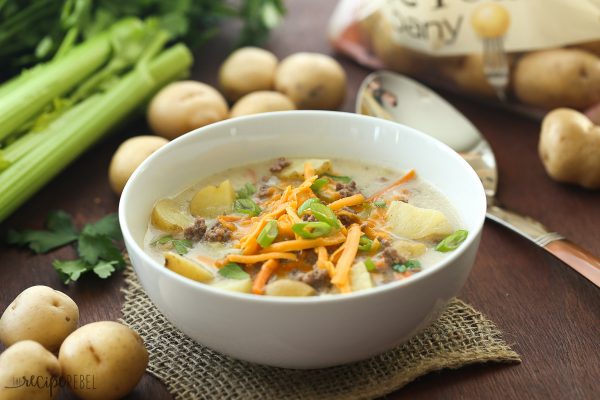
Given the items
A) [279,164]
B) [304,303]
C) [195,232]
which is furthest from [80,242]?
[304,303]

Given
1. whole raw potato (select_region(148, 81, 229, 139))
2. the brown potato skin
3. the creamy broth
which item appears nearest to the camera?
the creamy broth

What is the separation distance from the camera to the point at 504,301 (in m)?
2.16

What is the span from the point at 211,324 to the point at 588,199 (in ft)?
5.00

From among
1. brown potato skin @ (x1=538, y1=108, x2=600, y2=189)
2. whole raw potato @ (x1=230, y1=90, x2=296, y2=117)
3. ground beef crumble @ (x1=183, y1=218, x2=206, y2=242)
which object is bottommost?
brown potato skin @ (x1=538, y1=108, x2=600, y2=189)

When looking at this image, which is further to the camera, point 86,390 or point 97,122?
point 97,122

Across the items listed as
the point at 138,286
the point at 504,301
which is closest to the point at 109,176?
the point at 138,286

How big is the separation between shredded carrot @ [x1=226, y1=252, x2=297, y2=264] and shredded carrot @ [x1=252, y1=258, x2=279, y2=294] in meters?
0.01

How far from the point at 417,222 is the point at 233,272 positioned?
1.66 feet

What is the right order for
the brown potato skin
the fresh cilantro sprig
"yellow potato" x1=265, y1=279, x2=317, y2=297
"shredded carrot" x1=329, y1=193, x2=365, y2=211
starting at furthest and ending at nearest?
the brown potato skin → the fresh cilantro sprig → "shredded carrot" x1=329, y1=193, x2=365, y2=211 → "yellow potato" x1=265, y1=279, x2=317, y2=297

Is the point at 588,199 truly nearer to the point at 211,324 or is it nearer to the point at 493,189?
the point at 493,189

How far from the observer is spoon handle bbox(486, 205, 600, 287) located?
2.12 m

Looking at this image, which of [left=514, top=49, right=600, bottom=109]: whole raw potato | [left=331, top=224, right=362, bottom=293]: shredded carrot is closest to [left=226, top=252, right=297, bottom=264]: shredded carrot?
[left=331, top=224, right=362, bottom=293]: shredded carrot

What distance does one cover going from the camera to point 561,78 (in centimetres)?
296

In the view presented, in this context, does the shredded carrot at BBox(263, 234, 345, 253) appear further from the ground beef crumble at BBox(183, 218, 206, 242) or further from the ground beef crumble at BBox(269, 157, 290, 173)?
the ground beef crumble at BBox(269, 157, 290, 173)
